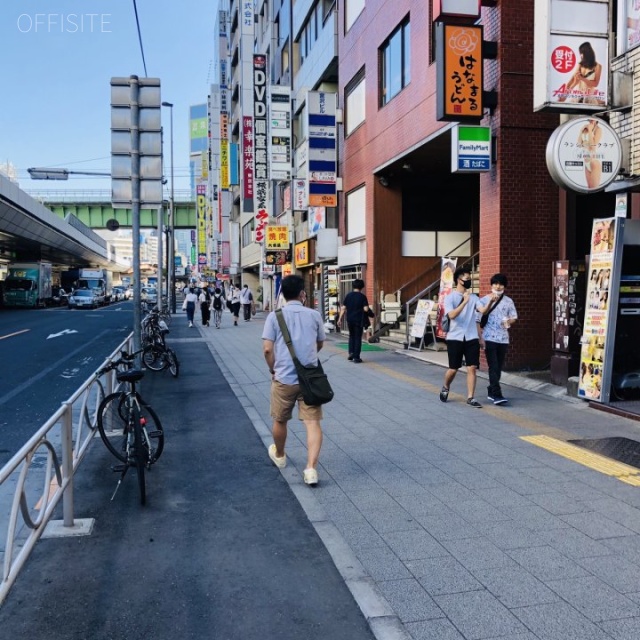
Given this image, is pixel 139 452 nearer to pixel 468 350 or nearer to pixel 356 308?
pixel 468 350

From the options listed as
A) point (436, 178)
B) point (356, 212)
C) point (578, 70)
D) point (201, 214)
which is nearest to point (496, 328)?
point (578, 70)

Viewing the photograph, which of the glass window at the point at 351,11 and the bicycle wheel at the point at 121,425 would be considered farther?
the glass window at the point at 351,11

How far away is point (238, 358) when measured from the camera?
1565 cm

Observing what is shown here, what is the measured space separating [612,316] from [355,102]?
14696 mm

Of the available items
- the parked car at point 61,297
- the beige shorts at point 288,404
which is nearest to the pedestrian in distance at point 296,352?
the beige shorts at point 288,404

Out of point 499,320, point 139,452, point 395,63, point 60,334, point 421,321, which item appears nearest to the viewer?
point 139,452

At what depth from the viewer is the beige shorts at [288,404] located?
18.0ft

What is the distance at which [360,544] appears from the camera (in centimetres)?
436

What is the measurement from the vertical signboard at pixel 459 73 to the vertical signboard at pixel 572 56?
2.16 m

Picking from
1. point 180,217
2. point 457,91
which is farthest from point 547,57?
point 180,217

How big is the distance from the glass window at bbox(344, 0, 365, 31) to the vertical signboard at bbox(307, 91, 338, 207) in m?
2.27

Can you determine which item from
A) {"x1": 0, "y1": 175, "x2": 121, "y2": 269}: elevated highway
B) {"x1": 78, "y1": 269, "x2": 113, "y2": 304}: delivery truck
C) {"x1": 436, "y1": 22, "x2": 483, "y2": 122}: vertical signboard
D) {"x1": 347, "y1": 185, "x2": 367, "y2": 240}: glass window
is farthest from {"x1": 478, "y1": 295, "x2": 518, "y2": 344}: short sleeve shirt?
{"x1": 78, "y1": 269, "x2": 113, "y2": 304}: delivery truck

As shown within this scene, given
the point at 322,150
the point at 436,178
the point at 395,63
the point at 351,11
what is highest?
the point at 351,11

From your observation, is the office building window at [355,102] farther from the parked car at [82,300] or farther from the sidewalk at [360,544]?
the parked car at [82,300]
